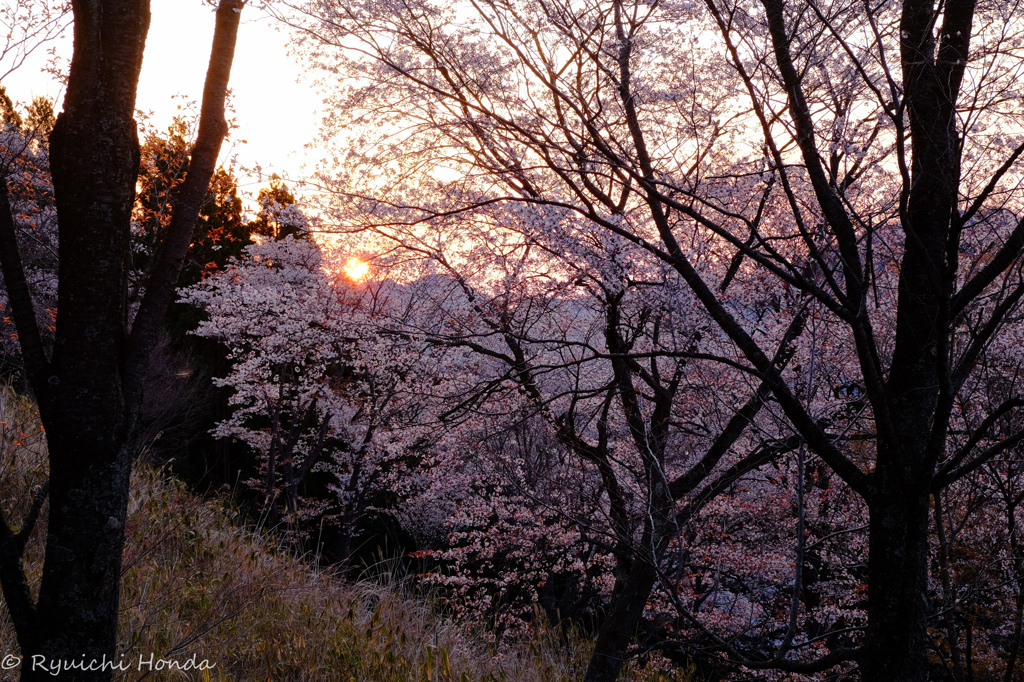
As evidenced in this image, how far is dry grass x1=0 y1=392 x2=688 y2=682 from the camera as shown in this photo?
12.5ft

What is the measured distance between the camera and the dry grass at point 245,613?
3814 millimetres

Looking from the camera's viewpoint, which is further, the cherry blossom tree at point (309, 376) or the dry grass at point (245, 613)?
the cherry blossom tree at point (309, 376)

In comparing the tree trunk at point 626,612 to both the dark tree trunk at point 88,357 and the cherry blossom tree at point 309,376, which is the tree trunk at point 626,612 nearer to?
the dark tree trunk at point 88,357

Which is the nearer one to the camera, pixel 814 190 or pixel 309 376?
pixel 814 190

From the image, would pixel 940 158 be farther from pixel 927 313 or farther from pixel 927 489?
pixel 927 489

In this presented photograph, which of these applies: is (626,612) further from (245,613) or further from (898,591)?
(898,591)

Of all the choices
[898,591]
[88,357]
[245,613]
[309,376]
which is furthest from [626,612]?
[309,376]

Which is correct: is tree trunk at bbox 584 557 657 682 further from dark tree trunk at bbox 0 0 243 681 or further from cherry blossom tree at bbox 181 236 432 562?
cherry blossom tree at bbox 181 236 432 562

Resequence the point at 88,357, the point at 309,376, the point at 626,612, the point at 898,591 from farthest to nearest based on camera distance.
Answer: the point at 309,376 < the point at 626,612 < the point at 898,591 < the point at 88,357

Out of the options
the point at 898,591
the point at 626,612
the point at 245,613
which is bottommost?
the point at 245,613

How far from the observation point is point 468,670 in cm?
456

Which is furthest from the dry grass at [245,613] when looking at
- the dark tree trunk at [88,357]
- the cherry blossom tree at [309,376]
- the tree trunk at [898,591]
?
the cherry blossom tree at [309,376]

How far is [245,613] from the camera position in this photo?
4.34 m

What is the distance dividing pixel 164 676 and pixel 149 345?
1860 millimetres
